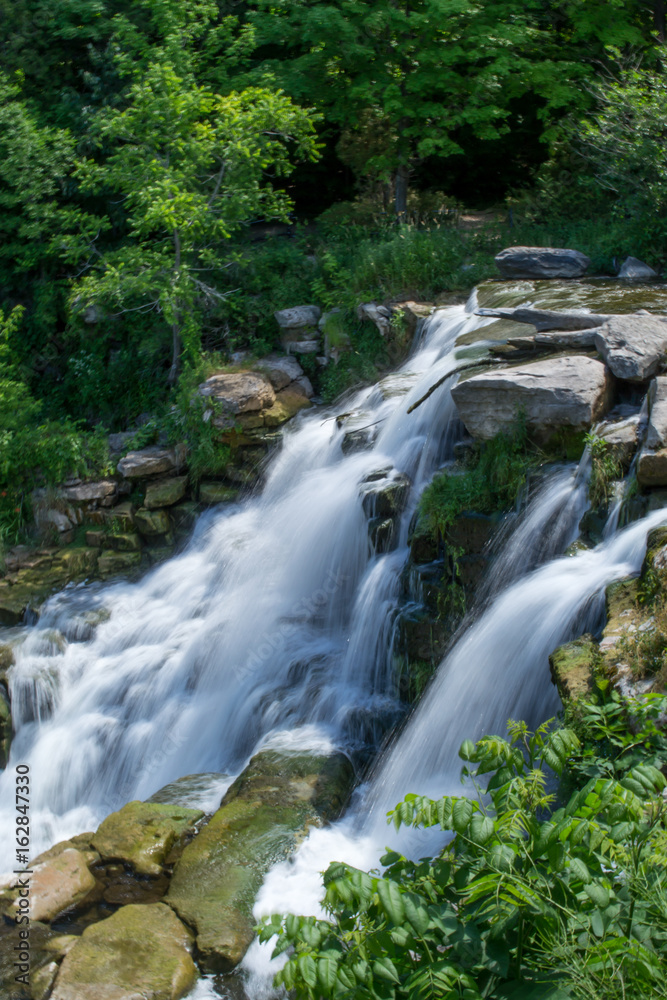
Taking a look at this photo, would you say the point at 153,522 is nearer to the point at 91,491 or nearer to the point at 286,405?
the point at 91,491

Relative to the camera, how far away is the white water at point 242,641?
22.2 feet

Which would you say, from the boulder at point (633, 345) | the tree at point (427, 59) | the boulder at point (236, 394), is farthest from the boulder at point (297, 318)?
the boulder at point (633, 345)

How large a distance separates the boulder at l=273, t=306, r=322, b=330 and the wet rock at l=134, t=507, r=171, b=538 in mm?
3062

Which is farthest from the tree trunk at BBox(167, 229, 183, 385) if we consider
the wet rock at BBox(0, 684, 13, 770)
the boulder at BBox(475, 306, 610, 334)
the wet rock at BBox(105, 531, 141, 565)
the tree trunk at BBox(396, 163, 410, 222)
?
the wet rock at BBox(0, 684, 13, 770)

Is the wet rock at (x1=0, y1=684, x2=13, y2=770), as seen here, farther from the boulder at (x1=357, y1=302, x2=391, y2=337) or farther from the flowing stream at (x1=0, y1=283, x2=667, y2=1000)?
the boulder at (x1=357, y1=302, x2=391, y2=337)

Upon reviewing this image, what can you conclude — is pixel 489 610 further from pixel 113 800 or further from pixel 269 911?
pixel 113 800

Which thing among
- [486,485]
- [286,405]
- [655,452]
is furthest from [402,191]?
[655,452]

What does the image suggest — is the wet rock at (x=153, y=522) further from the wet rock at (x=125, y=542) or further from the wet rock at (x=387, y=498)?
the wet rock at (x=387, y=498)

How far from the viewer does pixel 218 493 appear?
9.54 m

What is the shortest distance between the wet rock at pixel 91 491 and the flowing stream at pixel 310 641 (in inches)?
50.6

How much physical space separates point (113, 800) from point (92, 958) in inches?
92.3

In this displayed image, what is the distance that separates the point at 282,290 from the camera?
11.3 metres

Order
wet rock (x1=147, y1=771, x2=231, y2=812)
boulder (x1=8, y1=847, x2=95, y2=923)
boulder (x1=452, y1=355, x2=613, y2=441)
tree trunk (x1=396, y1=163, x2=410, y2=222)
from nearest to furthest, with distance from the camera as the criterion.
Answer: boulder (x1=8, y1=847, x2=95, y2=923) < wet rock (x1=147, y1=771, x2=231, y2=812) < boulder (x1=452, y1=355, x2=613, y2=441) < tree trunk (x1=396, y1=163, x2=410, y2=222)

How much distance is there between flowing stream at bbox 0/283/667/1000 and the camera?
17.1 feet
